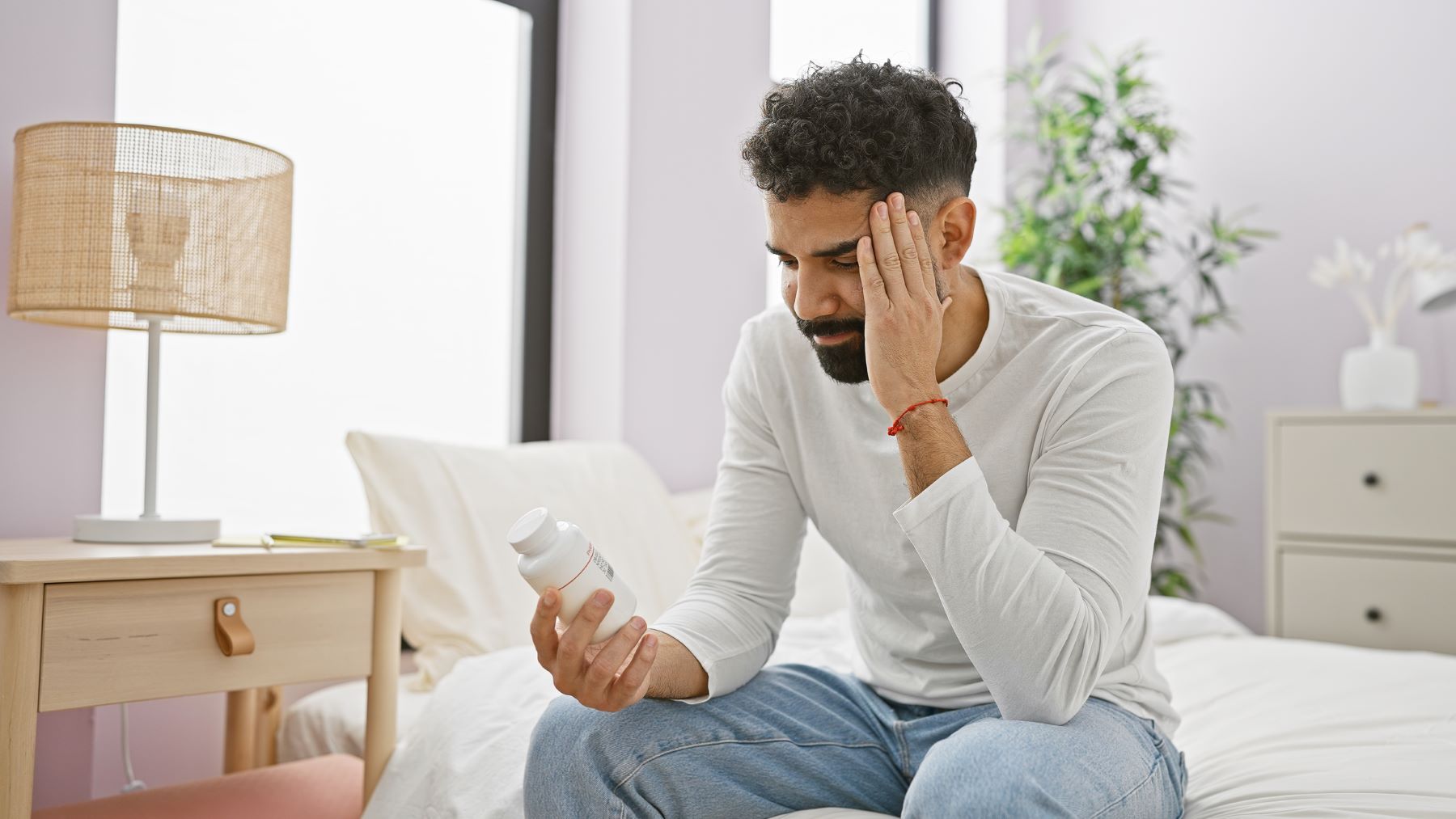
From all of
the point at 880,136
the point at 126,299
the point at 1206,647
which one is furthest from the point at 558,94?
the point at 1206,647

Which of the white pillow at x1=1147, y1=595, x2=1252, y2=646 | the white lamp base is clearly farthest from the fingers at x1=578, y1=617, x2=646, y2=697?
the white pillow at x1=1147, y1=595, x2=1252, y2=646

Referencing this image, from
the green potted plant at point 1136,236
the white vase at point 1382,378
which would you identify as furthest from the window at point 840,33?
the white vase at point 1382,378

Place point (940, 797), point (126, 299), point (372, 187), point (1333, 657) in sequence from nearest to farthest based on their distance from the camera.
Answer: point (940, 797)
point (126, 299)
point (1333, 657)
point (372, 187)

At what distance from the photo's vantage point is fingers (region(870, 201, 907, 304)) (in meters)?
1.08

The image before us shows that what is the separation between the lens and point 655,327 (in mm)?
2357

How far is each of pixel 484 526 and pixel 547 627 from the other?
834mm

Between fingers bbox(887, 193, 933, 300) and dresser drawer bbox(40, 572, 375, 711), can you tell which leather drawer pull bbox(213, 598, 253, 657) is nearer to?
dresser drawer bbox(40, 572, 375, 711)

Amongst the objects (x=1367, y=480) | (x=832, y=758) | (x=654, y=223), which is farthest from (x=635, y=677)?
(x=1367, y=480)

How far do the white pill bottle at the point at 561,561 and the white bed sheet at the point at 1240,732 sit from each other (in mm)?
323

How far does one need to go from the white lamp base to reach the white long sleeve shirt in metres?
0.65

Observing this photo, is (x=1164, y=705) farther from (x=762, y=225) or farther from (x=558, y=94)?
(x=558, y=94)

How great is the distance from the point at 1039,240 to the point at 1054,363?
1959 mm

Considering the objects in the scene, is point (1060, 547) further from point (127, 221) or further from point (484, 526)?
point (127, 221)

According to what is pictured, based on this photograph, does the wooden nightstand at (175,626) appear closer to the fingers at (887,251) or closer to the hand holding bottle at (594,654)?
the hand holding bottle at (594,654)
